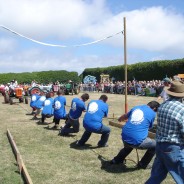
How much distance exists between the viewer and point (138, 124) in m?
7.18

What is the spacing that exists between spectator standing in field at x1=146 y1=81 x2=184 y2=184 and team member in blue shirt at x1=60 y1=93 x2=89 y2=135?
5.36m

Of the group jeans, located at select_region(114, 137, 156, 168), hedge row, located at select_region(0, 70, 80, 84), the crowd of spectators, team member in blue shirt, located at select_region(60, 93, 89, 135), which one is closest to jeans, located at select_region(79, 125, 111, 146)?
team member in blue shirt, located at select_region(60, 93, 89, 135)

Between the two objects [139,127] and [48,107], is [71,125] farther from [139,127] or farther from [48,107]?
[139,127]

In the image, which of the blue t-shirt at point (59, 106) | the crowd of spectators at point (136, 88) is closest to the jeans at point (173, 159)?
the blue t-shirt at point (59, 106)

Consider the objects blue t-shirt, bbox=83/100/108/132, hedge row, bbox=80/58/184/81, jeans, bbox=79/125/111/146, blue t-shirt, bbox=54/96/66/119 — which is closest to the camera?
blue t-shirt, bbox=83/100/108/132

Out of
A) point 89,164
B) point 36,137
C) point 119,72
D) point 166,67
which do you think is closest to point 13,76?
point 119,72

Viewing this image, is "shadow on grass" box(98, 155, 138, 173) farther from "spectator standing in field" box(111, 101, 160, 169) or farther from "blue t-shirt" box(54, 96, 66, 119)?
"blue t-shirt" box(54, 96, 66, 119)

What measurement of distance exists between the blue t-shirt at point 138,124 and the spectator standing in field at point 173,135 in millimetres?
1825

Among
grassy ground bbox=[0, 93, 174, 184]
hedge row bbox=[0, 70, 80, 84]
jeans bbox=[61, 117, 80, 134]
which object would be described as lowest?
grassy ground bbox=[0, 93, 174, 184]

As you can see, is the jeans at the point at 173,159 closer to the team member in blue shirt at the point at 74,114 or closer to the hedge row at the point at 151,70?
the team member in blue shirt at the point at 74,114

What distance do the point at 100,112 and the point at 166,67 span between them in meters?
33.8

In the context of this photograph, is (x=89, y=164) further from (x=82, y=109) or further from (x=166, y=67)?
(x=166, y=67)

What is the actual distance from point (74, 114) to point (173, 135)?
20.1 ft

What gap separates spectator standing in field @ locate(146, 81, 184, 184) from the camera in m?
5.11
